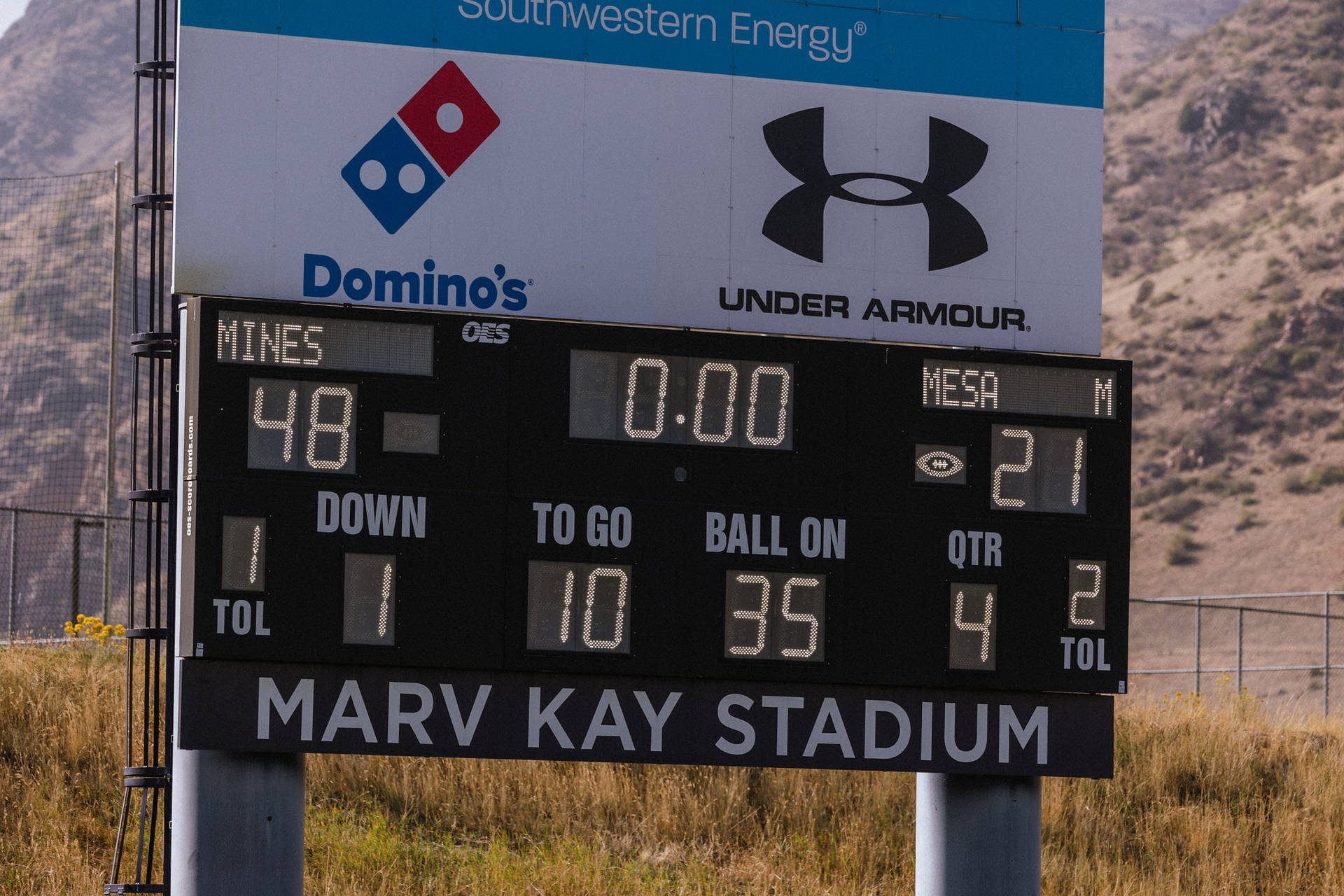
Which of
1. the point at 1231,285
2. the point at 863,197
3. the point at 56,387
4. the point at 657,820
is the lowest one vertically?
the point at 657,820

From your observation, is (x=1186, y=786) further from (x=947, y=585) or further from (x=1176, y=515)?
(x=1176, y=515)

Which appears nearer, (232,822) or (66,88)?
(232,822)

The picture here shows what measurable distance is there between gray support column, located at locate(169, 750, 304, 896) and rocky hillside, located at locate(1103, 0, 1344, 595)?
46.0m

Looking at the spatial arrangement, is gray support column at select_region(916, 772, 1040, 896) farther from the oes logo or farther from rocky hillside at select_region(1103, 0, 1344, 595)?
rocky hillside at select_region(1103, 0, 1344, 595)

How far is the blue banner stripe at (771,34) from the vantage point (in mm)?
8695

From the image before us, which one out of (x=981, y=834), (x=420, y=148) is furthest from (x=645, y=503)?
(x=981, y=834)

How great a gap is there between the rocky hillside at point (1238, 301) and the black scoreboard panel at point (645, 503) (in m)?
44.9

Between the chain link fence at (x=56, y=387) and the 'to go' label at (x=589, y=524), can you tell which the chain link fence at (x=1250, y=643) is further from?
the 'to go' label at (x=589, y=524)

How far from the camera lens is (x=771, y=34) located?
9.26 meters

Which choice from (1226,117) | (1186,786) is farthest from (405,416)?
(1226,117)

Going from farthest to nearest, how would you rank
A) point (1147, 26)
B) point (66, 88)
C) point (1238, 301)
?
point (1147, 26) < point (66, 88) < point (1238, 301)

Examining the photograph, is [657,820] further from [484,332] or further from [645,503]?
[484,332]

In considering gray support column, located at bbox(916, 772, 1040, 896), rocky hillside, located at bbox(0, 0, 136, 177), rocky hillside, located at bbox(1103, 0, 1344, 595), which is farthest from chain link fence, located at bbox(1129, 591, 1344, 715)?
rocky hillside, located at bbox(0, 0, 136, 177)

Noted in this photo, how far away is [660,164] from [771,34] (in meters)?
1.03
